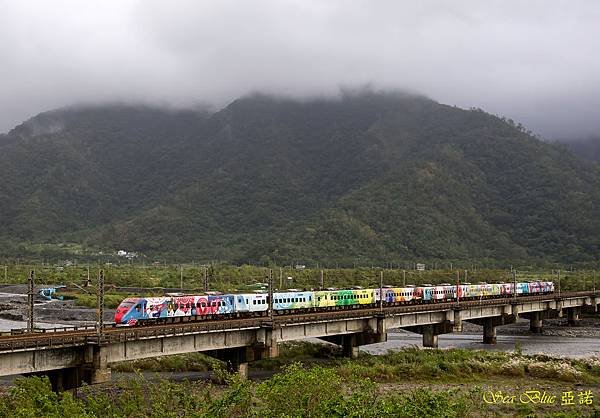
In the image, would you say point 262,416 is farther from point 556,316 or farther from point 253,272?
point 253,272

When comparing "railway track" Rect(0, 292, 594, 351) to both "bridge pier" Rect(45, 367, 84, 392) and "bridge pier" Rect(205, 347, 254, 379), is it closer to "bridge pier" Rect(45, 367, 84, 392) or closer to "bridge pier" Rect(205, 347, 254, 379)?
"bridge pier" Rect(45, 367, 84, 392)

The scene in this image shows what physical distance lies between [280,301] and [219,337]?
19117mm

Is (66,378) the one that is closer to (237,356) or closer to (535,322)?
(237,356)

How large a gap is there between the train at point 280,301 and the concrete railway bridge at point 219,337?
73.7 inches

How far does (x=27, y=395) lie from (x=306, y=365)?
3464cm

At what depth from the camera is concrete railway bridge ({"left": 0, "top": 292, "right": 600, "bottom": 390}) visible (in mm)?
40031

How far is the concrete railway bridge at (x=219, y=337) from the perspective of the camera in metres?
40.0

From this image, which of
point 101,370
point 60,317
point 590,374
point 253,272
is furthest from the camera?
point 253,272

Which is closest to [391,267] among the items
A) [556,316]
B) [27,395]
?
[556,316]

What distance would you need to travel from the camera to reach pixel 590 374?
57.5 meters


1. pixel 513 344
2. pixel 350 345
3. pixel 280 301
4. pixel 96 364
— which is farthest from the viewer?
pixel 513 344

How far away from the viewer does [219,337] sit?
168 feet

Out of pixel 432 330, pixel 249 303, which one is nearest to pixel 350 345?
Answer: pixel 249 303

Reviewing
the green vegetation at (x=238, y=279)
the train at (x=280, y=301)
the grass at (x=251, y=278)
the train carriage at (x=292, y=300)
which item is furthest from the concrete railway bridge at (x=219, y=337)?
the grass at (x=251, y=278)
